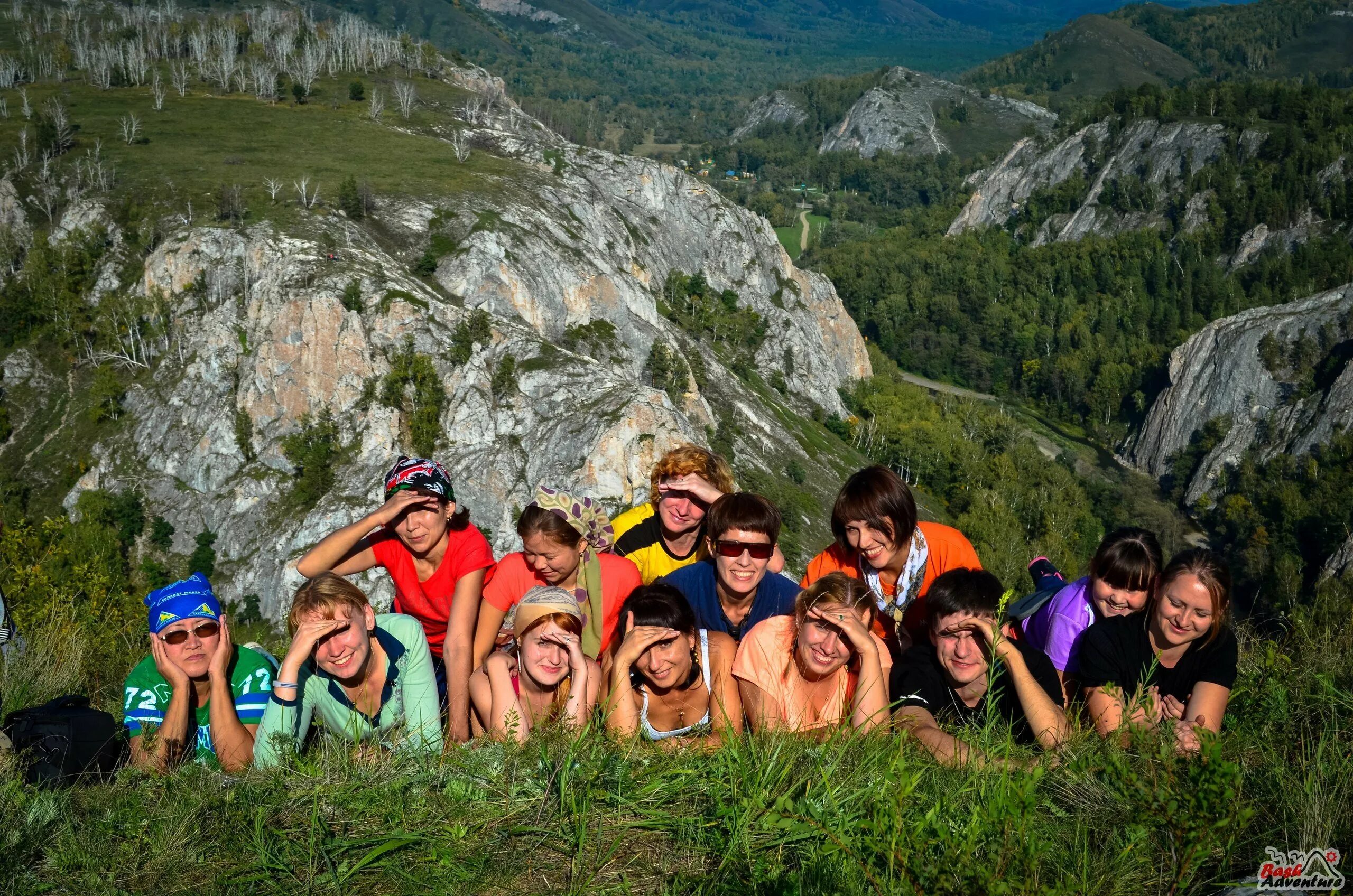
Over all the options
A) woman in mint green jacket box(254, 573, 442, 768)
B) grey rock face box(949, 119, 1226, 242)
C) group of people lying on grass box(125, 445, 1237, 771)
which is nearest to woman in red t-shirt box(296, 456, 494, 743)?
group of people lying on grass box(125, 445, 1237, 771)

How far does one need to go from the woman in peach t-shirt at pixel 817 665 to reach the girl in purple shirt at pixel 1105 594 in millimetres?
1252

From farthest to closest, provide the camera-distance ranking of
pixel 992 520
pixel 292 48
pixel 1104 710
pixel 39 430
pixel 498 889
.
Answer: pixel 292 48 → pixel 992 520 → pixel 39 430 → pixel 1104 710 → pixel 498 889

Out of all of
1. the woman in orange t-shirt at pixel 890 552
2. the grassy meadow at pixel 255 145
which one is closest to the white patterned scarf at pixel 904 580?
the woman in orange t-shirt at pixel 890 552

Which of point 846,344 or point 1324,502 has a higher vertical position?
point 846,344

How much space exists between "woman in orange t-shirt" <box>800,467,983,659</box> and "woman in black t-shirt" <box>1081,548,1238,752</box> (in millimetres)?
921

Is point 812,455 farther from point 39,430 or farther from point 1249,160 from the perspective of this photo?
point 1249,160

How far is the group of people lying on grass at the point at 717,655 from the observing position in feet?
16.1

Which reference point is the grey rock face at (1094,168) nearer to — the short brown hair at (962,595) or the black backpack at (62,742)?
the short brown hair at (962,595)

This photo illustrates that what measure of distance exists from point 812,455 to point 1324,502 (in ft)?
145

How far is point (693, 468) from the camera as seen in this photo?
6520 millimetres

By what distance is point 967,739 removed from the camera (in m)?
4.71

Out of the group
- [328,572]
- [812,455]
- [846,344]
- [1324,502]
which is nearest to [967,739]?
[328,572]

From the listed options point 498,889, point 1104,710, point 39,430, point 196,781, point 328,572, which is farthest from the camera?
point 39,430

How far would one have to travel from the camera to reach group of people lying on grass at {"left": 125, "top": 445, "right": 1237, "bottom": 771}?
490cm
